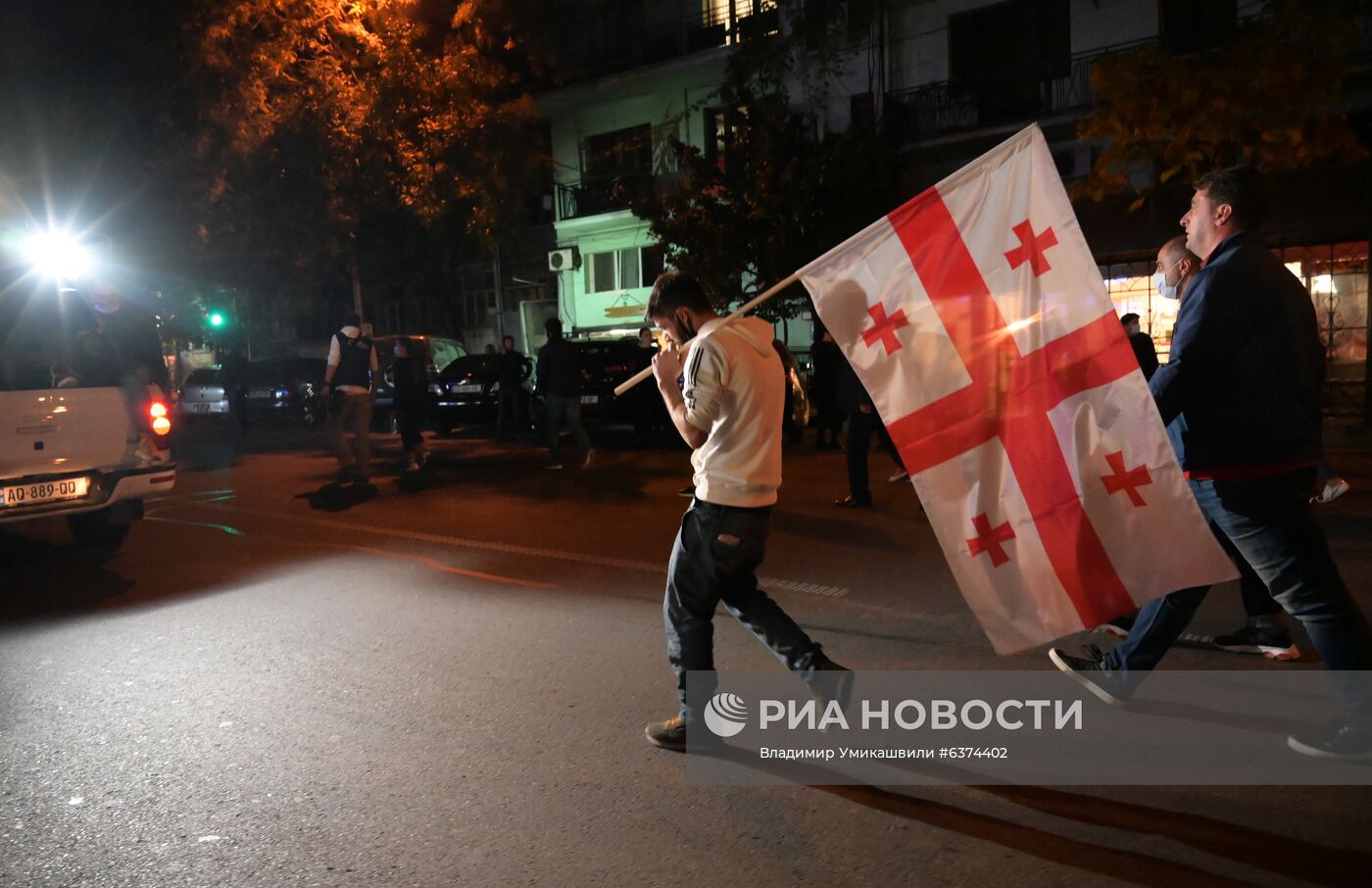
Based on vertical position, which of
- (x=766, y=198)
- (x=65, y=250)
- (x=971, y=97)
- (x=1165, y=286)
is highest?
(x=971, y=97)

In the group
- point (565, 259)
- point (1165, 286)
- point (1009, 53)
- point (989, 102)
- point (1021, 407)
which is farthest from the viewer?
point (565, 259)

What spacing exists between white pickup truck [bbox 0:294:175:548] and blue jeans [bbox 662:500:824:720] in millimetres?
5813

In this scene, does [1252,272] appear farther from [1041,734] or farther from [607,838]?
[607,838]

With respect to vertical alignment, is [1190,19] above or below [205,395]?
above

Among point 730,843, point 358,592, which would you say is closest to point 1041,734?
point 730,843

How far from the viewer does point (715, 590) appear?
4.06 metres

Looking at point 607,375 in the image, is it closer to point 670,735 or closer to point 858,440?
point 858,440

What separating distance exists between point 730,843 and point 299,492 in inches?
393

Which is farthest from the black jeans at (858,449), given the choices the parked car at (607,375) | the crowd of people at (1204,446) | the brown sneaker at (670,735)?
the parked car at (607,375)

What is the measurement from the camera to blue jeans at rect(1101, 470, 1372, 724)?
12.2 ft

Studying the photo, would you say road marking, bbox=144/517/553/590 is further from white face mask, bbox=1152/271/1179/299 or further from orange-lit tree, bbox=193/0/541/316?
A: orange-lit tree, bbox=193/0/541/316

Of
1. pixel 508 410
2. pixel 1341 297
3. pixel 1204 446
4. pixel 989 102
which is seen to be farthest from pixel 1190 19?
pixel 1204 446

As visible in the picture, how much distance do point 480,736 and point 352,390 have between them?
841 centimetres

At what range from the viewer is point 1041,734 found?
4227mm
